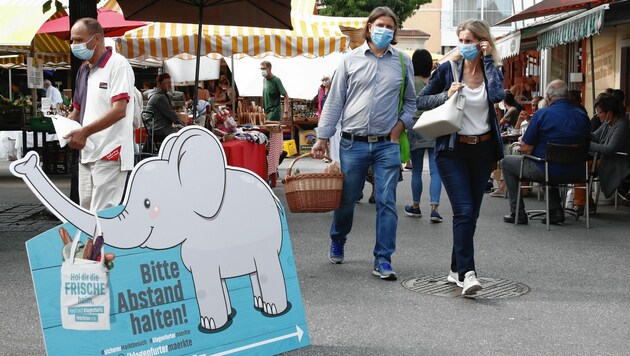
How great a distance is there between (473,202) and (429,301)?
773mm

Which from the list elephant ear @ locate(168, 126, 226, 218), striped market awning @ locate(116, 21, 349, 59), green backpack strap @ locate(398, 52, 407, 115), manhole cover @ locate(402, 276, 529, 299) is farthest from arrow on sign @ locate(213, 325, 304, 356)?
striped market awning @ locate(116, 21, 349, 59)

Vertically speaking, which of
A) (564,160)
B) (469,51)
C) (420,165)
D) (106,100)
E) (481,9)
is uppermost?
(481,9)

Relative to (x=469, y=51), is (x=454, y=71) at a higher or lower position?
lower

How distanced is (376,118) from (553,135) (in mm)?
3540

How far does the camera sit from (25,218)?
10.9m

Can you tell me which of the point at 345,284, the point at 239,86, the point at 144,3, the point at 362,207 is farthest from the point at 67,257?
the point at 239,86

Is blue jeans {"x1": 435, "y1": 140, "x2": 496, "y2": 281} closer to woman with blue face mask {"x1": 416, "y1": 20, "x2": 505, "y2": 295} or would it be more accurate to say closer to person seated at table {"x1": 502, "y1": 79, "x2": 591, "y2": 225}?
woman with blue face mask {"x1": 416, "y1": 20, "x2": 505, "y2": 295}

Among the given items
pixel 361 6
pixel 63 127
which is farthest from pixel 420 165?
pixel 361 6

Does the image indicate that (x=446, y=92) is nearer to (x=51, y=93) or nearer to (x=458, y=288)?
(x=458, y=288)

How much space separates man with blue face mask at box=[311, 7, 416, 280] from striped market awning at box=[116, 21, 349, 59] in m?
6.44

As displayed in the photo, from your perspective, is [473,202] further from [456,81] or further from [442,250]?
[442,250]

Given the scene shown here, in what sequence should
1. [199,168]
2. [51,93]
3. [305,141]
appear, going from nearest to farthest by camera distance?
[199,168]
[51,93]
[305,141]

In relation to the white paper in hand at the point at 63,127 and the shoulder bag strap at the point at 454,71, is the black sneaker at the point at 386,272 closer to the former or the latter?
the shoulder bag strap at the point at 454,71

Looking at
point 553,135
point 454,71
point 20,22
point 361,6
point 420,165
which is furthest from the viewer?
point 361,6
